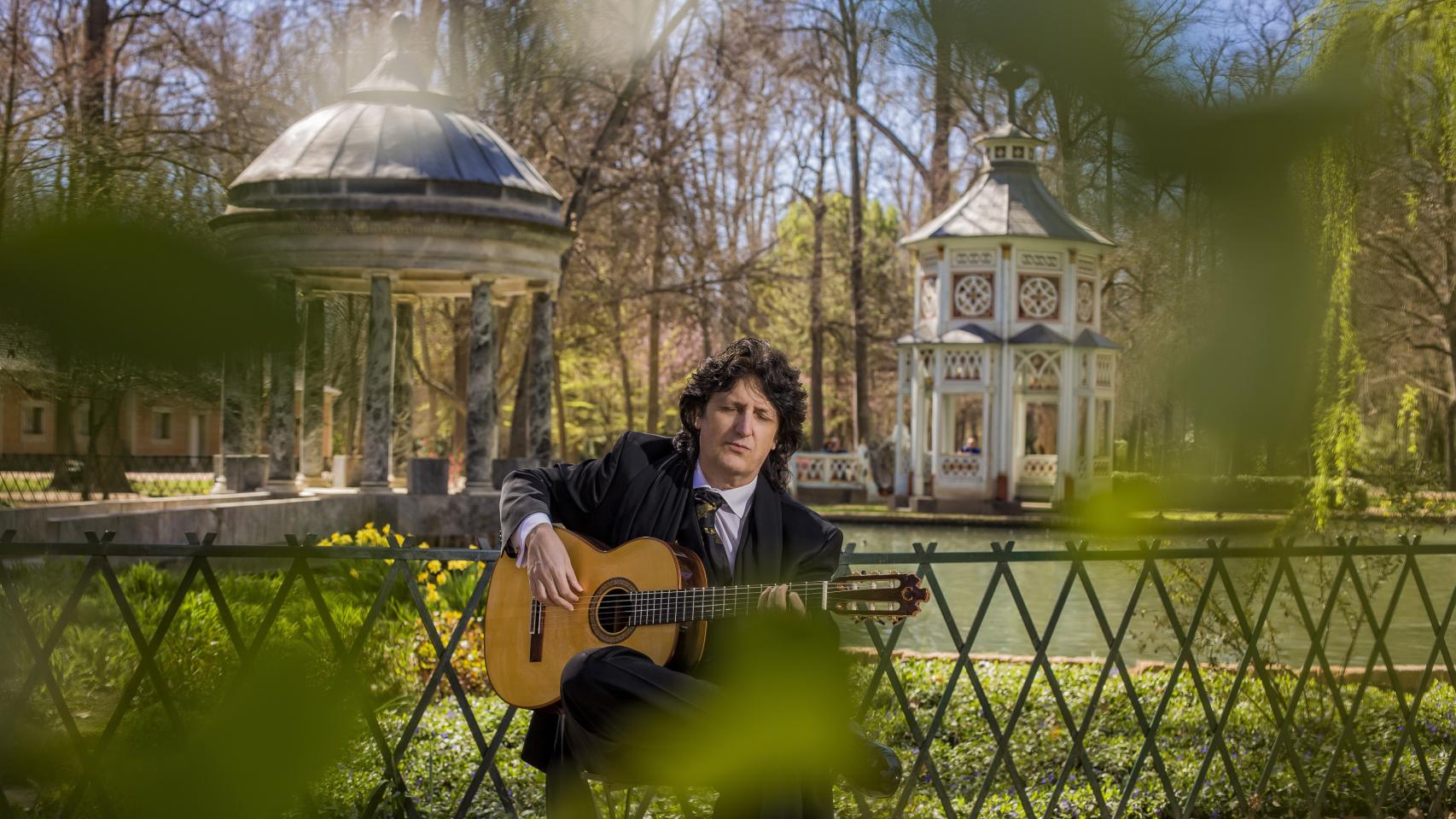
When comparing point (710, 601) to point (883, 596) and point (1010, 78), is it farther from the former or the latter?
point (1010, 78)

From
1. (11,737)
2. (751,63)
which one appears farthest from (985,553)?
(751,63)

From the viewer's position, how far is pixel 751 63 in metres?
27.8

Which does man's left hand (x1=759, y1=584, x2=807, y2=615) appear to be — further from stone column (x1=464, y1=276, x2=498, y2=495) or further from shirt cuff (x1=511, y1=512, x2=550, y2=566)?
stone column (x1=464, y1=276, x2=498, y2=495)

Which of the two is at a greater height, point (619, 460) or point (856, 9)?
point (856, 9)

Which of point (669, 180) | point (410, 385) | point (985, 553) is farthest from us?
point (669, 180)

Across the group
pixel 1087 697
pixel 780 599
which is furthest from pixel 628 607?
pixel 1087 697

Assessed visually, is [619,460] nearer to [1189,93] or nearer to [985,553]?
[985,553]

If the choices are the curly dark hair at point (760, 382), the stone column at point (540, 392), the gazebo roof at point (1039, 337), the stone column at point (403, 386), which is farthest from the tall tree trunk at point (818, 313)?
the curly dark hair at point (760, 382)

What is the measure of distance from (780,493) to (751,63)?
1018 inches

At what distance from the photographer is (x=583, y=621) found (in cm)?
259

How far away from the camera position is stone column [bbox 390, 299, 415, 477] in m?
18.2

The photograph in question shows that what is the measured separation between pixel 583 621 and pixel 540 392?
17.0 metres

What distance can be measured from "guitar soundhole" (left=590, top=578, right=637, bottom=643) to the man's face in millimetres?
397

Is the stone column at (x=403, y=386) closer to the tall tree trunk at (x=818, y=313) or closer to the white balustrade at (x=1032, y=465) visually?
the white balustrade at (x=1032, y=465)
